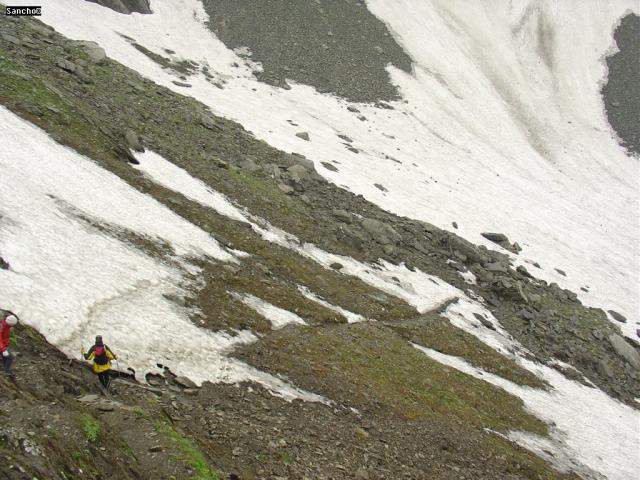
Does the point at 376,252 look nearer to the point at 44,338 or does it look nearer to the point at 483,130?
the point at 44,338

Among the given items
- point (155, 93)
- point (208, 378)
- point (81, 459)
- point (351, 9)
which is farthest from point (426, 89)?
point (81, 459)

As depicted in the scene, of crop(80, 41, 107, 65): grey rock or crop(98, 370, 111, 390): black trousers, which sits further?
crop(80, 41, 107, 65): grey rock

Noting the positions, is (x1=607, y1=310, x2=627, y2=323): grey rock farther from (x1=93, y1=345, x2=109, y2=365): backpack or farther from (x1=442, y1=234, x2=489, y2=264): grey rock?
(x1=93, y1=345, x2=109, y2=365): backpack

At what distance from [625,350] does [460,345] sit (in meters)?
15.0

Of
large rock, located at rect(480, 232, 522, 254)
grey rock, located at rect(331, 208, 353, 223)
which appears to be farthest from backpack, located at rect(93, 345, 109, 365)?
large rock, located at rect(480, 232, 522, 254)

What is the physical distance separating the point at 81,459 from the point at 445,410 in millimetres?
16055

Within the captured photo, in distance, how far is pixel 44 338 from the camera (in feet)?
47.4

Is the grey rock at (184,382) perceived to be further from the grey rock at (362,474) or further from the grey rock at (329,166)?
the grey rock at (329,166)

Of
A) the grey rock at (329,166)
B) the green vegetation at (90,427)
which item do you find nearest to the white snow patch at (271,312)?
the green vegetation at (90,427)

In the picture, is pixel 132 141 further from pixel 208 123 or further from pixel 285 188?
pixel 285 188

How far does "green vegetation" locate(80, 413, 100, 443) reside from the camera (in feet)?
32.0

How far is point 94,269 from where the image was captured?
754 inches

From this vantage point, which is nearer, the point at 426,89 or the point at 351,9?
the point at 426,89

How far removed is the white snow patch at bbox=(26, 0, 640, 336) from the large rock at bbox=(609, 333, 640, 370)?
16.6 feet
